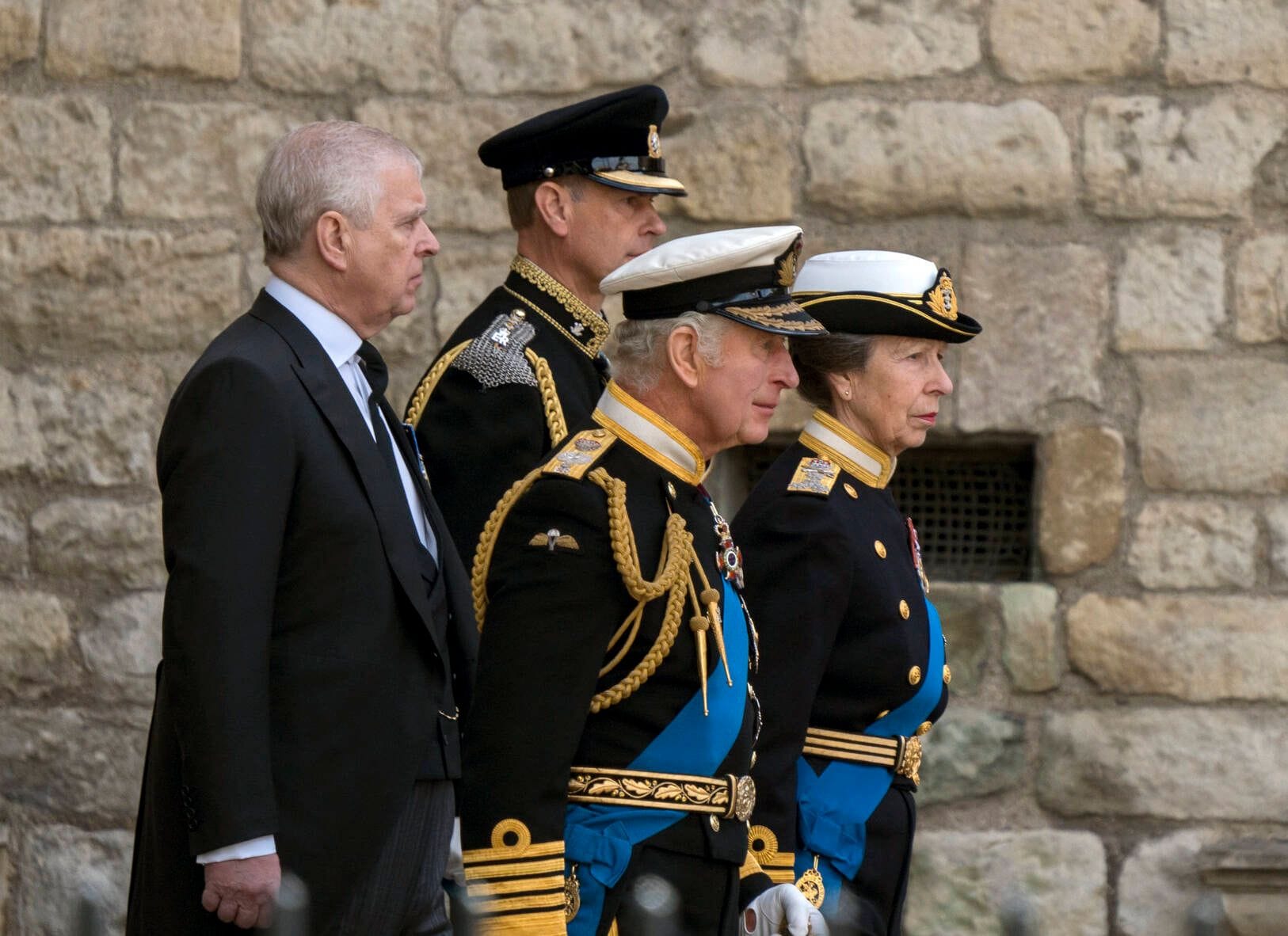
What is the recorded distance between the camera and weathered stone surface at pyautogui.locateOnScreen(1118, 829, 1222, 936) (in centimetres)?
474

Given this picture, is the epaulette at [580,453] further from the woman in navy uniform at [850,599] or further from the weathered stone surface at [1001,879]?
the weathered stone surface at [1001,879]

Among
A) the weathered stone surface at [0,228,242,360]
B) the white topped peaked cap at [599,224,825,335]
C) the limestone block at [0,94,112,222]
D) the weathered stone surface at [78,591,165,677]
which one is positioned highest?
the limestone block at [0,94,112,222]

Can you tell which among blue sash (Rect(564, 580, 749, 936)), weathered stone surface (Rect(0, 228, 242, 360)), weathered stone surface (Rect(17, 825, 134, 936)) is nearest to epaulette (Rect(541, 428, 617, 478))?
blue sash (Rect(564, 580, 749, 936))

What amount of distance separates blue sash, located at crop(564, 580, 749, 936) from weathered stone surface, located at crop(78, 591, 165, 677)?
2348 millimetres

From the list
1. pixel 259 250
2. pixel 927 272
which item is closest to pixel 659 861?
pixel 927 272

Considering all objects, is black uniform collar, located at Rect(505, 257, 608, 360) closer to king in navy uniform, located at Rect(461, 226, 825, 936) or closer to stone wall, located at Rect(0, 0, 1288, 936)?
king in navy uniform, located at Rect(461, 226, 825, 936)

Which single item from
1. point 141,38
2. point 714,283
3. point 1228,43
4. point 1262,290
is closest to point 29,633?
point 141,38

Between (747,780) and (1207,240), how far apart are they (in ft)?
7.79

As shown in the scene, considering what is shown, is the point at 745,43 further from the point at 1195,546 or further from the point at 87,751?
the point at 87,751

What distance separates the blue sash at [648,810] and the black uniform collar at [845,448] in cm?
73

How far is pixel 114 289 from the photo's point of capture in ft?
16.2

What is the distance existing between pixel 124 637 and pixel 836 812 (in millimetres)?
2144

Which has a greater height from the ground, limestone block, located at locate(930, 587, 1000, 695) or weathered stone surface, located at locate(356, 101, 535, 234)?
weathered stone surface, located at locate(356, 101, 535, 234)

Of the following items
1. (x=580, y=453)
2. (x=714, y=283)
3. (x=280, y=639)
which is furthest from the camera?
(x=714, y=283)
